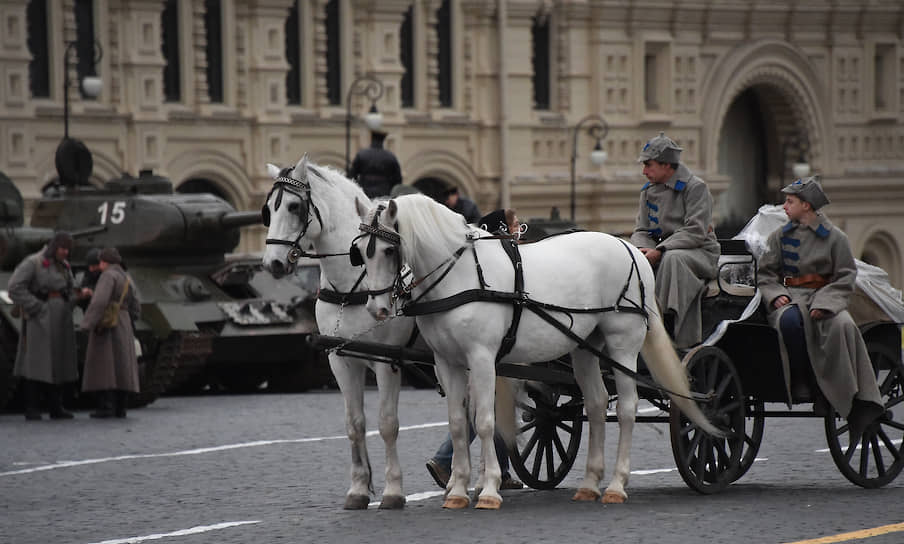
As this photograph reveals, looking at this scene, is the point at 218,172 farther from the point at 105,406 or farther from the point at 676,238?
the point at 676,238

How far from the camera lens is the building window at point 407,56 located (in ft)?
130

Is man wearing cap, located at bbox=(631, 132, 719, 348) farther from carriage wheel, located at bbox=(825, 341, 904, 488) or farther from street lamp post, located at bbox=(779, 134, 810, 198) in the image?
street lamp post, located at bbox=(779, 134, 810, 198)

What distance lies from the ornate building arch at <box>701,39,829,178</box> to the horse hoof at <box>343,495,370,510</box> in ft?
117

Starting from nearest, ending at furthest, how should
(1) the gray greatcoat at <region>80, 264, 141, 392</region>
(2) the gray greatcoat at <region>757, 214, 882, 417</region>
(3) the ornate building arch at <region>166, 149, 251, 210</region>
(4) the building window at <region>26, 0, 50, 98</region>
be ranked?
1. (2) the gray greatcoat at <region>757, 214, 882, 417</region>
2. (1) the gray greatcoat at <region>80, 264, 141, 392</region>
3. (4) the building window at <region>26, 0, 50, 98</region>
4. (3) the ornate building arch at <region>166, 149, 251, 210</region>

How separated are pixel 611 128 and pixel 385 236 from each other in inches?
1322

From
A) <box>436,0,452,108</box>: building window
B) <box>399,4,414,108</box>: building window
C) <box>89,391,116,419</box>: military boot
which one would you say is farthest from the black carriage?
<box>436,0,452,108</box>: building window

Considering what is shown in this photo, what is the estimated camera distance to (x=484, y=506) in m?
10.4

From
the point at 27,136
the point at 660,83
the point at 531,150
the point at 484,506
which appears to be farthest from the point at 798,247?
the point at 660,83

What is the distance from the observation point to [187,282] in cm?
2083

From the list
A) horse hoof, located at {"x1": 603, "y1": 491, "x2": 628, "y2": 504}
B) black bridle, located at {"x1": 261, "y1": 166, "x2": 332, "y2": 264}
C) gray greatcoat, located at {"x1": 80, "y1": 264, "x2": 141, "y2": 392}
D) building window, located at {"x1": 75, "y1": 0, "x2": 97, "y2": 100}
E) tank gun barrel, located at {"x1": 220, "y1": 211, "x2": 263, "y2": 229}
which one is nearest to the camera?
horse hoof, located at {"x1": 603, "y1": 491, "x2": 628, "y2": 504}

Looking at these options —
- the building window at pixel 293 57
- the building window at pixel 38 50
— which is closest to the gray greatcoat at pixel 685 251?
the building window at pixel 38 50

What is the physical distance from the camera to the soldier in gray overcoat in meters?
17.9

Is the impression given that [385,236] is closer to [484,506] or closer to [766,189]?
[484,506]

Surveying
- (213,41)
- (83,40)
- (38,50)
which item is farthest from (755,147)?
(38,50)
